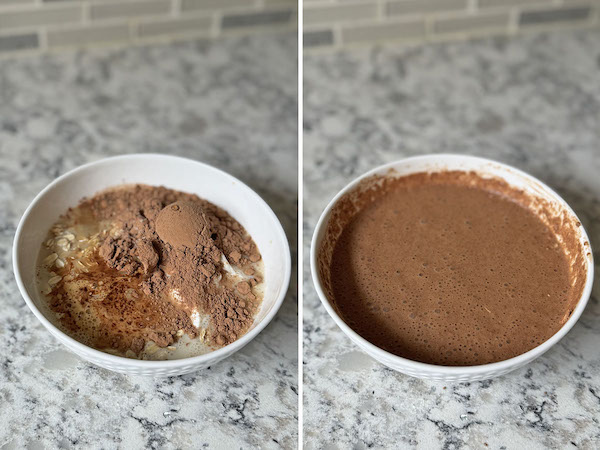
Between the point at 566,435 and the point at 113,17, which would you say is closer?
the point at 566,435

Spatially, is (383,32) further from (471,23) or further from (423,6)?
(471,23)

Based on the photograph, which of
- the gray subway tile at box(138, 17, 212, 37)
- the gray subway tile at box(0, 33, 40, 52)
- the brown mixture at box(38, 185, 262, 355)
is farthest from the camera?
the gray subway tile at box(138, 17, 212, 37)

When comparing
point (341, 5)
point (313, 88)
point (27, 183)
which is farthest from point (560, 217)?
point (27, 183)

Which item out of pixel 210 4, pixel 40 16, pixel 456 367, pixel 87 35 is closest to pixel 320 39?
pixel 210 4

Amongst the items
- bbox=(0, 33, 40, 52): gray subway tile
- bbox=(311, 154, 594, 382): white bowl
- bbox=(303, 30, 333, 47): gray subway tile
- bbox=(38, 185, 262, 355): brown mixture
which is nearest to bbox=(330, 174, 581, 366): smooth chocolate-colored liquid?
bbox=(311, 154, 594, 382): white bowl

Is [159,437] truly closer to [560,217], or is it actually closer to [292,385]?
[292,385]

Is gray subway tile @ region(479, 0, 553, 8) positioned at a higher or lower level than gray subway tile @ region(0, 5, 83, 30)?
higher

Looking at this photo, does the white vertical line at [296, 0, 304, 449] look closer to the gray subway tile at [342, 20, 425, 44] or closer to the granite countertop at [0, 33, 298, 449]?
the granite countertop at [0, 33, 298, 449]
